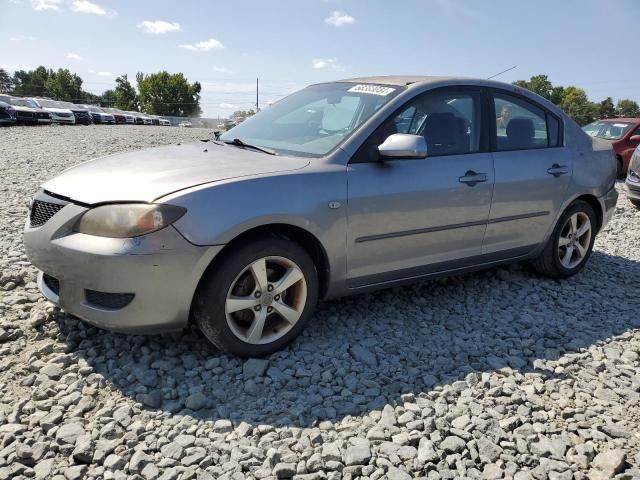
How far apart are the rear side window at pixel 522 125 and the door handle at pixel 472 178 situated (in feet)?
1.17

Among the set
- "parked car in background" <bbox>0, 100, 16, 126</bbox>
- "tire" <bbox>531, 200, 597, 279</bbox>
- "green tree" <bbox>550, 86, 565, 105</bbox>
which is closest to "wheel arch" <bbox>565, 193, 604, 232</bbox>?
"tire" <bbox>531, 200, 597, 279</bbox>

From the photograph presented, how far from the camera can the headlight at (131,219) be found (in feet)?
8.84

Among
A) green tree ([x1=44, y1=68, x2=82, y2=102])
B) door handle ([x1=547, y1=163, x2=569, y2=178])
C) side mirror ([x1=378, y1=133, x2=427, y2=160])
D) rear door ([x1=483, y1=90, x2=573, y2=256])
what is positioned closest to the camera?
side mirror ([x1=378, y1=133, x2=427, y2=160])

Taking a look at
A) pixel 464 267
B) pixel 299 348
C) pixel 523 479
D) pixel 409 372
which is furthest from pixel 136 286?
pixel 464 267

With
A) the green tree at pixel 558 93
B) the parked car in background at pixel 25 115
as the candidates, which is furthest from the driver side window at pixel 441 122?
the green tree at pixel 558 93

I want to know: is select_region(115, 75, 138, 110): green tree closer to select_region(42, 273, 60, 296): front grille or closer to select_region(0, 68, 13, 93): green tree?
select_region(0, 68, 13, 93): green tree

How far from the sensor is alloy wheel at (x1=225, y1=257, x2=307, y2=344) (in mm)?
2986

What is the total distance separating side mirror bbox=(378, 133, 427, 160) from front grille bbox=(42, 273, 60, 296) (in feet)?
6.64

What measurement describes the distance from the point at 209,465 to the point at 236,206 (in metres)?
1.27

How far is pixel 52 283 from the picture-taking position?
9.96 ft

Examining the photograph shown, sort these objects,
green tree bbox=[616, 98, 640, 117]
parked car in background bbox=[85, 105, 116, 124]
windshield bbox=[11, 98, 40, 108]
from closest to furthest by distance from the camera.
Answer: windshield bbox=[11, 98, 40, 108] → parked car in background bbox=[85, 105, 116, 124] → green tree bbox=[616, 98, 640, 117]

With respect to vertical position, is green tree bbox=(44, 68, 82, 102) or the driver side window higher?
green tree bbox=(44, 68, 82, 102)

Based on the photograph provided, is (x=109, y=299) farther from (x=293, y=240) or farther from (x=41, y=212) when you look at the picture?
(x=293, y=240)

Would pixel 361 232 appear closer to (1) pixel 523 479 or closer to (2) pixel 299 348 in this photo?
(2) pixel 299 348
